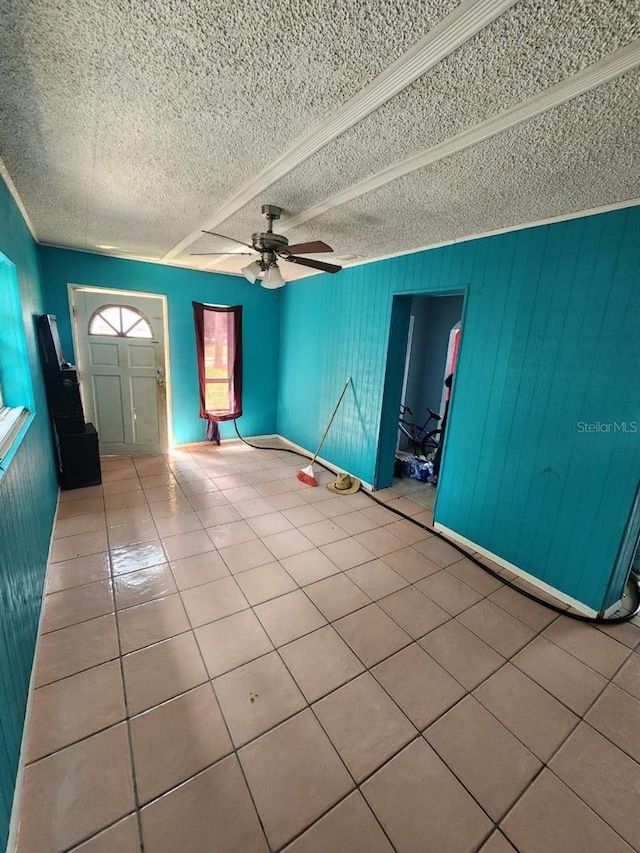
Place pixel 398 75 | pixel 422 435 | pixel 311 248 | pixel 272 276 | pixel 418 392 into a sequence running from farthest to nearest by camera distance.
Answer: pixel 418 392
pixel 422 435
pixel 272 276
pixel 311 248
pixel 398 75

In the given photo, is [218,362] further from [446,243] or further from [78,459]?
[446,243]

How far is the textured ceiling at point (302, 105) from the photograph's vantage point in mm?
921

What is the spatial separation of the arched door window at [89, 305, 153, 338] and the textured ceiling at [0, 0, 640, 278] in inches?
72.4

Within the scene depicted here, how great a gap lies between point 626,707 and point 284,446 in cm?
417

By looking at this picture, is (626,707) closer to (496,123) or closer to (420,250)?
(496,123)

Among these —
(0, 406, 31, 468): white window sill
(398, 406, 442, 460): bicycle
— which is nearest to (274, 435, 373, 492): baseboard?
(398, 406, 442, 460): bicycle

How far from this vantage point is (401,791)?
1244mm

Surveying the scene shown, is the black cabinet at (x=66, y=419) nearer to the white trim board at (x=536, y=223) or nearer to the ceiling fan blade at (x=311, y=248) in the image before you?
the ceiling fan blade at (x=311, y=248)

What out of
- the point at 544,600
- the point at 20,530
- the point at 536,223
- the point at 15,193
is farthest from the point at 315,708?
the point at 15,193

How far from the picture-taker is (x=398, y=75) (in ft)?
3.59

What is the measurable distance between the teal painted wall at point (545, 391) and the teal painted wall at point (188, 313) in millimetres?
2171

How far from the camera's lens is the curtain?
450cm

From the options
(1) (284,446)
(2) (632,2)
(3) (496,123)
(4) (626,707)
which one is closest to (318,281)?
(1) (284,446)

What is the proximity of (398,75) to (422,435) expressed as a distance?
445 centimetres
